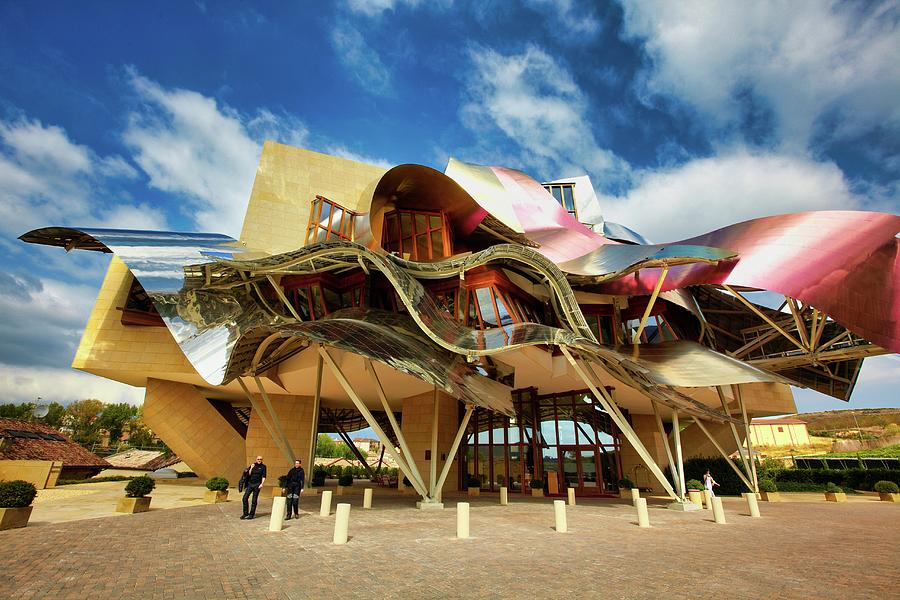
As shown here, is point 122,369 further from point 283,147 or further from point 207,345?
point 283,147

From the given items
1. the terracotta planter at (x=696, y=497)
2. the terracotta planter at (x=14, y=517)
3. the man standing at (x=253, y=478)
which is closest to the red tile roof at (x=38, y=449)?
the terracotta planter at (x=14, y=517)

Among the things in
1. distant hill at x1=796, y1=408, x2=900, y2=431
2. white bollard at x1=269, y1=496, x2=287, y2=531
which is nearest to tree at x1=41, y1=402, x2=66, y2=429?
white bollard at x1=269, y1=496, x2=287, y2=531

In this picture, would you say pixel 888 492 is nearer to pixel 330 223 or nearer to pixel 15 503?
pixel 330 223

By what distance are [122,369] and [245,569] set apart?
75.6ft

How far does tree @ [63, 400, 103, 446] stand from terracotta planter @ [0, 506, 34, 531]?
68047mm

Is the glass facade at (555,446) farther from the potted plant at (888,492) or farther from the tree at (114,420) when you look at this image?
the tree at (114,420)

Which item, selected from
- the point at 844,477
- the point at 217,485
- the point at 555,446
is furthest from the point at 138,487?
the point at 844,477

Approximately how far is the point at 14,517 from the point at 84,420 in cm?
7283

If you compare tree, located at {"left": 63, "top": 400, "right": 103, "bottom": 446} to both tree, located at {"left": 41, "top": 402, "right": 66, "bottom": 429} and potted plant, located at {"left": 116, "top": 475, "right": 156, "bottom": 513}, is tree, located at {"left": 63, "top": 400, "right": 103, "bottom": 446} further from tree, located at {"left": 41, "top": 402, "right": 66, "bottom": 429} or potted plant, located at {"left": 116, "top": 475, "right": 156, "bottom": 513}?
potted plant, located at {"left": 116, "top": 475, "right": 156, "bottom": 513}

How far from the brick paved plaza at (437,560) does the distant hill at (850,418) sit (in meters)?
74.0

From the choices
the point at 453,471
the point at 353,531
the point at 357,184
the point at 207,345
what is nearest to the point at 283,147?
the point at 357,184

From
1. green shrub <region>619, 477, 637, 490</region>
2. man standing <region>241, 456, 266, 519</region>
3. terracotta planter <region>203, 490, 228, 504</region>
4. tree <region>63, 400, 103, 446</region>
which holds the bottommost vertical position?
terracotta planter <region>203, 490, 228, 504</region>

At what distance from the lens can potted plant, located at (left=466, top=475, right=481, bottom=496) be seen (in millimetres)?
24172

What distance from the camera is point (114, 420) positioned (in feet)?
220
